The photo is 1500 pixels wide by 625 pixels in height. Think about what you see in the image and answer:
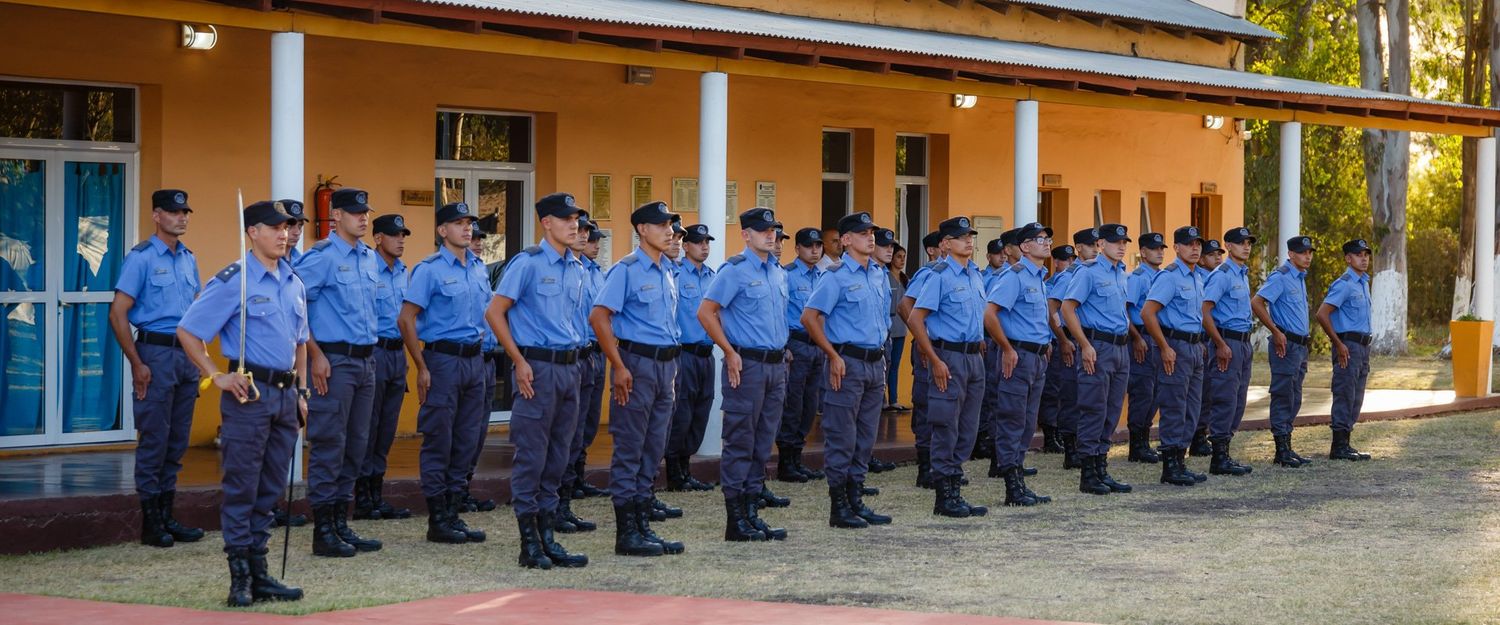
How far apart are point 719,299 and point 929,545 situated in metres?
1.71

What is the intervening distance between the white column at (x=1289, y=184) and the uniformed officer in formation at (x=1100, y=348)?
16.9 feet

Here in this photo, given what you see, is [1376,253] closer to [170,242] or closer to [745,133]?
[745,133]

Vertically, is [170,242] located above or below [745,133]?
below

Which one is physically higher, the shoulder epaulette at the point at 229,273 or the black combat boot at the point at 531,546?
the shoulder epaulette at the point at 229,273

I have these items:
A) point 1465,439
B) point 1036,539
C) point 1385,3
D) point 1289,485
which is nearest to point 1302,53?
point 1385,3

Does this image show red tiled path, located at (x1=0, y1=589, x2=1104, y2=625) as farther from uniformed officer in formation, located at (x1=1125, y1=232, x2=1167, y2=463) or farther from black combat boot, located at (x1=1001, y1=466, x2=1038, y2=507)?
uniformed officer in formation, located at (x1=1125, y1=232, x2=1167, y2=463)

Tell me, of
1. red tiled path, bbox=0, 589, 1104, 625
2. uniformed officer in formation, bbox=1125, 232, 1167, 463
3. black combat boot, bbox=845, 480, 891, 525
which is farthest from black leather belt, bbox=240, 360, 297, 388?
uniformed officer in formation, bbox=1125, 232, 1167, 463

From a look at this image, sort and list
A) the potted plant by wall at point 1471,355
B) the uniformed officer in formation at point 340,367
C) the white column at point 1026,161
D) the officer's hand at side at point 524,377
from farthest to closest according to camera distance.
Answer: the potted plant by wall at point 1471,355 < the white column at point 1026,161 < the uniformed officer in formation at point 340,367 < the officer's hand at side at point 524,377

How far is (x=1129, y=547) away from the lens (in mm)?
9688

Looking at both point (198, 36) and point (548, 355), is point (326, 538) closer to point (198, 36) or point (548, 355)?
point (548, 355)

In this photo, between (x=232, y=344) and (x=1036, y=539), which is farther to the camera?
(x=1036, y=539)

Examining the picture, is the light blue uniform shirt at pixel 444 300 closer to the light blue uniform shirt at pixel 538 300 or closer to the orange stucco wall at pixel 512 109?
the light blue uniform shirt at pixel 538 300

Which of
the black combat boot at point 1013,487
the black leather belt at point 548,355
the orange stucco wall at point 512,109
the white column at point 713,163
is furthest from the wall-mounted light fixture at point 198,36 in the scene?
the black combat boot at point 1013,487

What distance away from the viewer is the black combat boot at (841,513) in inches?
412
